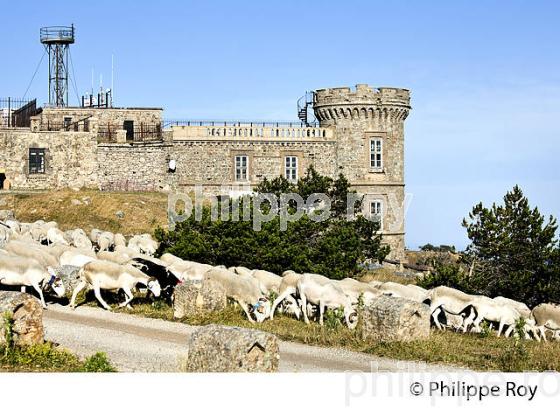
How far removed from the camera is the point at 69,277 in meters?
29.0

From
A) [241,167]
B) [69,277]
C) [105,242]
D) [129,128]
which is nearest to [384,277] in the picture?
[105,242]

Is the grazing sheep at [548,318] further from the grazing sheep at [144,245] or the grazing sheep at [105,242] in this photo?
the grazing sheep at [105,242]

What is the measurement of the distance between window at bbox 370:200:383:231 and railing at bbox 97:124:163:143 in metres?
13.2

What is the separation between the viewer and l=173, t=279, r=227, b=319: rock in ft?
81.2

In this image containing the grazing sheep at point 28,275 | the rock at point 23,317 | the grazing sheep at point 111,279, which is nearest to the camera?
the rock at point 23,317

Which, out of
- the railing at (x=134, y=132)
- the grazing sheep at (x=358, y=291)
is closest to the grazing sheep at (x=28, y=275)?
the grazing sheep at (x=358, y=291)

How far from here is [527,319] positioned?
86.5ft

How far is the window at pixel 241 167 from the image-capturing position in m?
57.4

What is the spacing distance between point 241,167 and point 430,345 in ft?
123

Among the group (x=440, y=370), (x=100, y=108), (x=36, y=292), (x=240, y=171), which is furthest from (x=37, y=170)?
(x=440, y=370)

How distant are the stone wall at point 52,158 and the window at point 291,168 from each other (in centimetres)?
1089
